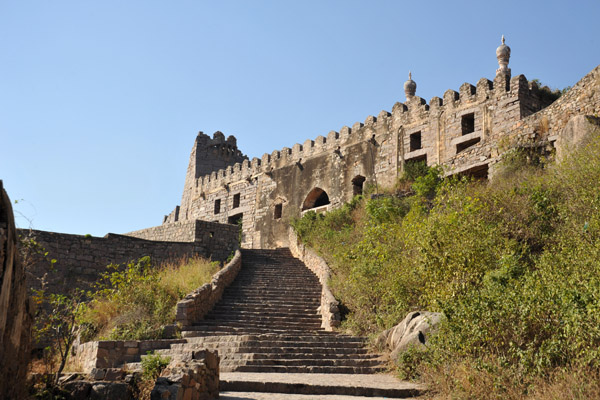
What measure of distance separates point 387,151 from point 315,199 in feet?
14.8

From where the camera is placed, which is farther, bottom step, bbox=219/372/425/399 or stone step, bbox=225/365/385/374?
stone step, bbox=225/365/385/374

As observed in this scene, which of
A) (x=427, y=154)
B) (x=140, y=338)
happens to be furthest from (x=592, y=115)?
(x=140, y=338)

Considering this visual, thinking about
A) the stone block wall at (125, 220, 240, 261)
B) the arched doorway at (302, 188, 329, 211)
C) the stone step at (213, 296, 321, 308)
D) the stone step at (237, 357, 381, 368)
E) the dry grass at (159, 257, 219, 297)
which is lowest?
the stone step at (237, 357, 381, 368)

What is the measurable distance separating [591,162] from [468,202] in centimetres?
255

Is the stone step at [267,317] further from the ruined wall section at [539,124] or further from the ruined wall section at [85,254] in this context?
the ruined wall section at [539,124]

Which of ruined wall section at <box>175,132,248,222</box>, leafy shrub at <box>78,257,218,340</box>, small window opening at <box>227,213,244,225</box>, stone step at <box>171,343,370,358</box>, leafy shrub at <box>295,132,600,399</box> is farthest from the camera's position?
ruined wall section at <box>175,132,248,222</box>

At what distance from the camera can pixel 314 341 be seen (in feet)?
34.7

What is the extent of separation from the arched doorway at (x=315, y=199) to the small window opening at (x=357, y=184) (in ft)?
6.67

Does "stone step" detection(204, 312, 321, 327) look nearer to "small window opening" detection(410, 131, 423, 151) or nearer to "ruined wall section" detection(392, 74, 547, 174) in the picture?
"ruined wall section" detection(392, 74, 547, 174)

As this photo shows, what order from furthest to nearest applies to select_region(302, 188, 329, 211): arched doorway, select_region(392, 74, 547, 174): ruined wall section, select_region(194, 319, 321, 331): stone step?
1. select_region(302, 188, 329, 211): arched doorway
2. select_region(392, 74, 547, 174): ruined wall section
3. select_region(194, 319, 321, 331): stone step

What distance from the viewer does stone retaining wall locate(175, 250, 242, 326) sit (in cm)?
1190

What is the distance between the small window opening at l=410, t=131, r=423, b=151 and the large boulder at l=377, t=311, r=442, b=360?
12.7 meters

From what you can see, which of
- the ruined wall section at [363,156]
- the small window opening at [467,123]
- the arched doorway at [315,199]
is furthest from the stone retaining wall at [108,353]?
the arched doorway at [315,199]

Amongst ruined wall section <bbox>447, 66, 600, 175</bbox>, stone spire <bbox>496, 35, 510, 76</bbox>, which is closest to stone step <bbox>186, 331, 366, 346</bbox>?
ruined wall section <bbox>447, 66, 600, 175</bbox>
